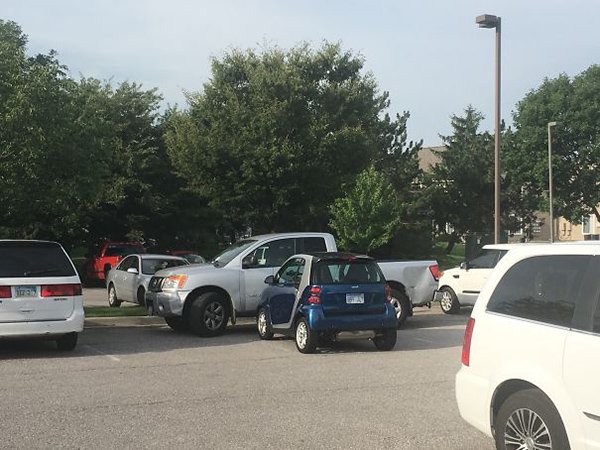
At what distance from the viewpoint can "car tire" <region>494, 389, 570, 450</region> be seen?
448 cm

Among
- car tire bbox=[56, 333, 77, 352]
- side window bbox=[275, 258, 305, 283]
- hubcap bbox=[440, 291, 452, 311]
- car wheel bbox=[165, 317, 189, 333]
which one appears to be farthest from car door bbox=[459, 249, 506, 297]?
car tire bbox=[56, 333, 77, 352]

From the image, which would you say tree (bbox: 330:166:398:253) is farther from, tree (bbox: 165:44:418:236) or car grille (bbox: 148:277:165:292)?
car grille (bbox: 148:277:165:292)

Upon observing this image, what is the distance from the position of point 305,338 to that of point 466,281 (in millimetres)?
7503

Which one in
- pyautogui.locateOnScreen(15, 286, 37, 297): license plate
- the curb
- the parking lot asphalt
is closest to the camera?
the parking lot asphalt

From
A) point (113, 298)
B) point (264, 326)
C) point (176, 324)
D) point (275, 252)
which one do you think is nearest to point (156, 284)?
point (176, 324)

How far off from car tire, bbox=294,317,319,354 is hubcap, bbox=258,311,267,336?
1.22 meters

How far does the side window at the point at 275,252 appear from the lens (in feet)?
45.2

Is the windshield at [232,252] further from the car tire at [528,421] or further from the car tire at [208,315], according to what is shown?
the car tire at [528,421]

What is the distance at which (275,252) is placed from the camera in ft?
45.7

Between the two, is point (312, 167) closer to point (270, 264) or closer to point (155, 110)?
point (155, 110)

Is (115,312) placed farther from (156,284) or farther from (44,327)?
(44,327)

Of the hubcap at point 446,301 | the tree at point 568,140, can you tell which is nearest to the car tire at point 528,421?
the hubcap at point 446,301

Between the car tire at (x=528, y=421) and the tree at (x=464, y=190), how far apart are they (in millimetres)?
44553

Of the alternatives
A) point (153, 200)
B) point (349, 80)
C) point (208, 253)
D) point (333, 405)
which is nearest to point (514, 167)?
point (349, 80)
